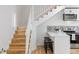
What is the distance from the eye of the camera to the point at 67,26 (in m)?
6.66

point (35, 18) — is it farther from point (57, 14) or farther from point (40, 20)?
point (57, 14)

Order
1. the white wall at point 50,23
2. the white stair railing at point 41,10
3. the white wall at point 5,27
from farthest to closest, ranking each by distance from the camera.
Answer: the white wall at point 50,23, the white stair railing at point 41,10, the white wall at point 5,27

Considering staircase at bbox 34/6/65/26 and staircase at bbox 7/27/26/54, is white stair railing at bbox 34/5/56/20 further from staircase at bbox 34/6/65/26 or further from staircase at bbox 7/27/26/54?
staircase at bbox 7/27/26/54

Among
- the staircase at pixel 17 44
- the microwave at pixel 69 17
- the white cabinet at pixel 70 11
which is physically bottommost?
the staircase at pixel 17 44

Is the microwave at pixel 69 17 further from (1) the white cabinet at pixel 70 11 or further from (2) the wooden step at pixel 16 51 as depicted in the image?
(2) the wooden step at pixel 16 51

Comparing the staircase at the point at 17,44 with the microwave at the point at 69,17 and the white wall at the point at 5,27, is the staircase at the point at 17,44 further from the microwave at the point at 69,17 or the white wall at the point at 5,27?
the microwave at the point at 69,17

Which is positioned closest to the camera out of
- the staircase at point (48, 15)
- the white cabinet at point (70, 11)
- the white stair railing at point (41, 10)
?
the staircase at point (48, 15)

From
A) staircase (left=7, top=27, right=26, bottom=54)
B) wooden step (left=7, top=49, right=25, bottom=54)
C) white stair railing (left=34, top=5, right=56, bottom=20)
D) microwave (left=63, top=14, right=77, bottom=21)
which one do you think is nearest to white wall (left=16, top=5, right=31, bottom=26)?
white stair railing (left=34, top=5, right=56, bottom=20)

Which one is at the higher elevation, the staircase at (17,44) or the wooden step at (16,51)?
the staircase at (17,44)

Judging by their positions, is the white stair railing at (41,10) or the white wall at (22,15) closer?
the white stair railing at (41,10)

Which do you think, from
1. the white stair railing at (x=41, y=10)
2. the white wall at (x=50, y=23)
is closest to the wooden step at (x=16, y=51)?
the white stair railing at (x=41, y=10)

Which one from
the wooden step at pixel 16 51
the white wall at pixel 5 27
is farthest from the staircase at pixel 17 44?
the white wall at pixel 5 27
